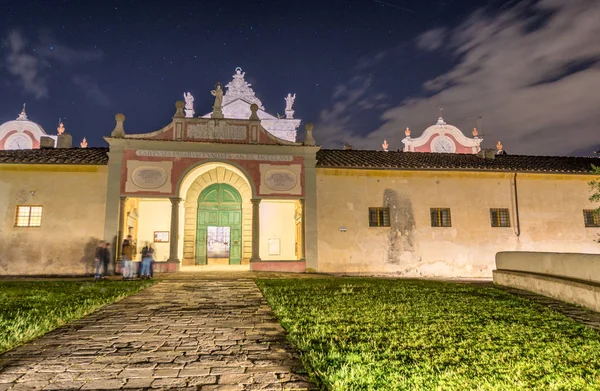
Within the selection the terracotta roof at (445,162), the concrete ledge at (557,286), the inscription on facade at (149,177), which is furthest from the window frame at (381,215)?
the inscription on facade at (149,177)

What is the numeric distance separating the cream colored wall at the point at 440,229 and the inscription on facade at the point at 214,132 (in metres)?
4.22

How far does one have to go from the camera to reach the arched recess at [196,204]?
66.3 ft

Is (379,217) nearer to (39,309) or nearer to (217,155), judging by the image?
(217,155)

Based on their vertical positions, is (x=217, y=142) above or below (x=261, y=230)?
above

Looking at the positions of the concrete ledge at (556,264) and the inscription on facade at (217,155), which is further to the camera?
the inscription on facade at (217,155)

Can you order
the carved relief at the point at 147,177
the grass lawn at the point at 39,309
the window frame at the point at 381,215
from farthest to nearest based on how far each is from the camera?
the window frame at the point at 381,215 < the carved relief at the point at 147,177 < the grass lawn at the point at 39,309

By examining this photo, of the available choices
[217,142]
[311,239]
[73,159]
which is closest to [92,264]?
[73,159]

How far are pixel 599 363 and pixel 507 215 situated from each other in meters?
16.9

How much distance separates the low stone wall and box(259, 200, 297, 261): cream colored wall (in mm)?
11091

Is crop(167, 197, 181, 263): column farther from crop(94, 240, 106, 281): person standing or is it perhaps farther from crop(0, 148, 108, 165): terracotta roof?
crop(0, 148, 108, 165): terracotta roof

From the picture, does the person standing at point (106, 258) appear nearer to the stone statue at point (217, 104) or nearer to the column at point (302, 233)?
the stone statue at point (217, 104)

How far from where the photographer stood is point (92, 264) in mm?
16797

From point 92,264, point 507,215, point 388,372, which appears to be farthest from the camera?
point 507,215

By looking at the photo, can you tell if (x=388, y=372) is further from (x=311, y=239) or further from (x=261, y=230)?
(x=261, y=230)
